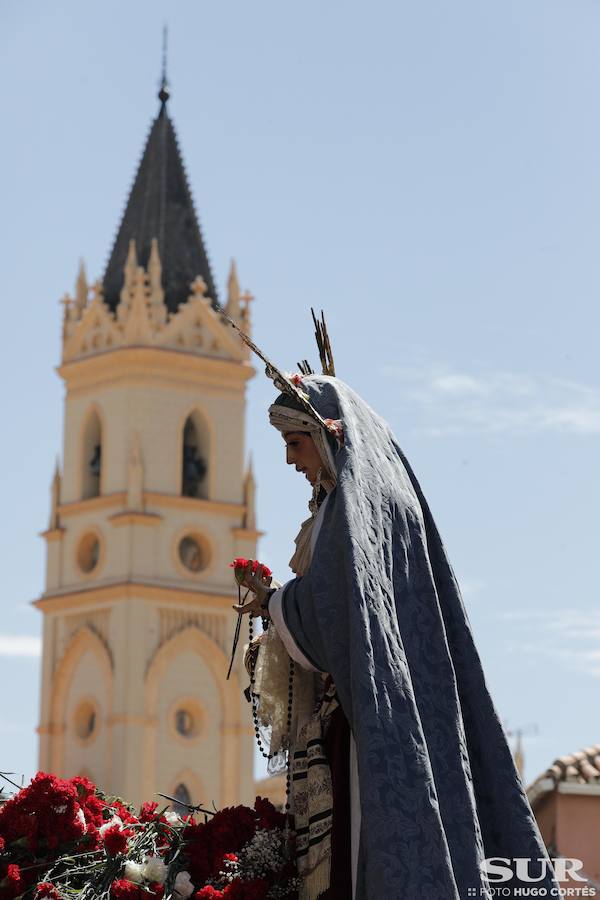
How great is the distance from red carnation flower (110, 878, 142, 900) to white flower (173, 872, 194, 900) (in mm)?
146

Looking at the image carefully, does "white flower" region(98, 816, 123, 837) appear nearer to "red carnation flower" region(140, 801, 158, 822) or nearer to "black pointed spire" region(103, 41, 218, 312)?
"red carnation flower" region(140, 801, 158, 822)

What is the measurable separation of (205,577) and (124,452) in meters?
3.46

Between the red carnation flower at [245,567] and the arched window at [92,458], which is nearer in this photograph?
the red carnation flower at [245,567]

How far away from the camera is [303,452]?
7438mm

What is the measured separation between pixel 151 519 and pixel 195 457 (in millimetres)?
2506

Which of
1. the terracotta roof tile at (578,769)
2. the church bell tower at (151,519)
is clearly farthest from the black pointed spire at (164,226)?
the terracotta roof tile at (578,769)

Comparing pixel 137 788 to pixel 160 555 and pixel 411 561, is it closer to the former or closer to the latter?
pixel 160 555

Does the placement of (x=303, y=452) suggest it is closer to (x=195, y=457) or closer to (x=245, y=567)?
(x=245, y=567)

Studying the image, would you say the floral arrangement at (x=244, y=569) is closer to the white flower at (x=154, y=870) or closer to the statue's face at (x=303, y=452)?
the statue's face at (x=303, y=452)

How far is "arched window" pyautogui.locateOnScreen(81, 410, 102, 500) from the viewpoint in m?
57.1

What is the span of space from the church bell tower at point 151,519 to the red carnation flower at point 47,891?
46599 millimetres

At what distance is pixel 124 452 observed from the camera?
56062 millimetres

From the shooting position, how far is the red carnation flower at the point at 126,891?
7031 millimetres

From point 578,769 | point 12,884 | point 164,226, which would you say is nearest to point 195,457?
point 164,226
